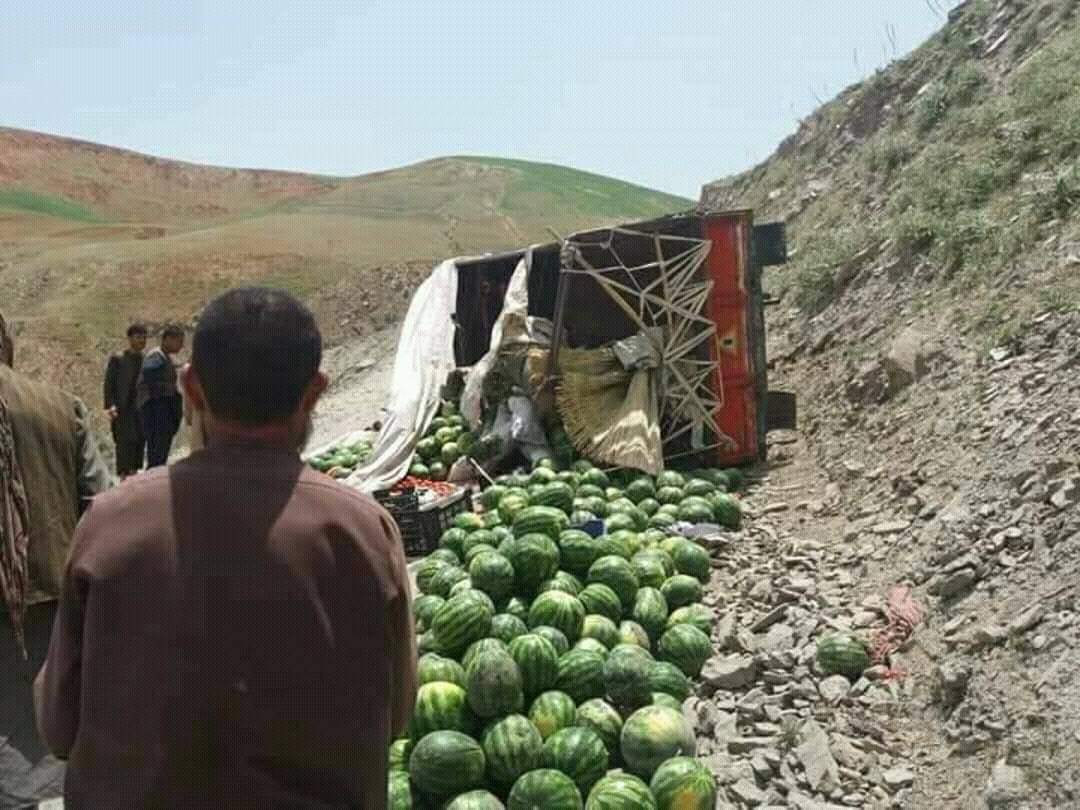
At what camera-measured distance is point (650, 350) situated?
843 centimetres

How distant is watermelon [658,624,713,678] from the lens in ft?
15.8

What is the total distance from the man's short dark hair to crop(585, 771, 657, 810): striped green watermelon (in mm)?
2293

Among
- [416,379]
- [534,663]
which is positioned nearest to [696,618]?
[534,663]

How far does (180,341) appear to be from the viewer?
347 inches

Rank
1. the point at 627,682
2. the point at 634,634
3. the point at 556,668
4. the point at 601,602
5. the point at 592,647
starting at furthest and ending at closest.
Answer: the point at 601,602, the point at 634,634, the point at 592,647, the point at 556,668, the point at 627,682

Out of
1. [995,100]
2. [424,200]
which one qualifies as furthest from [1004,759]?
[424,200]

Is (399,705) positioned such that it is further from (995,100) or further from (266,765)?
(995,100)

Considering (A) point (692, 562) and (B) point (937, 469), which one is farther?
(B) point (937, 469)

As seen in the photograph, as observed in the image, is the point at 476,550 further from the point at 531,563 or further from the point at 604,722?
the point at 604,722

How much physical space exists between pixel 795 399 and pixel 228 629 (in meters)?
7.96

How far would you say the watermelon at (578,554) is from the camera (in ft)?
18.1

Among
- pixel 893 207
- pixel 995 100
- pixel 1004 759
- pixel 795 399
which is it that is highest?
pixel 995 100

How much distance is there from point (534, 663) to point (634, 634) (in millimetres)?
813

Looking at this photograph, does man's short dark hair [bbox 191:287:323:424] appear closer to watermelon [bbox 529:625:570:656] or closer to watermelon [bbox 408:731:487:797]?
watermelon [bbox 408:731:487:797]
